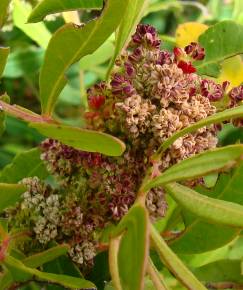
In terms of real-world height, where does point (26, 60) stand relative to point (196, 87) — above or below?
below

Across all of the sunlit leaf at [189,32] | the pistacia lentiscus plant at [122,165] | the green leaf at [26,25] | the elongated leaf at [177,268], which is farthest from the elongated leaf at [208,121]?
the green leaf at [26,25]

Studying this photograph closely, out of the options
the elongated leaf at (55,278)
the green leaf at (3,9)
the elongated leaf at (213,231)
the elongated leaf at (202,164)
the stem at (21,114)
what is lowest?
the elongated leaf at (55,278)

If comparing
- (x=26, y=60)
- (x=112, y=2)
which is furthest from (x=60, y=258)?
(x=26, y=60)

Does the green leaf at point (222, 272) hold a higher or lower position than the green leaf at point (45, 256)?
lower

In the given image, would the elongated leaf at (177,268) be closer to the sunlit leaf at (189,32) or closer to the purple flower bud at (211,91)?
the purple flower bud at (211,91)

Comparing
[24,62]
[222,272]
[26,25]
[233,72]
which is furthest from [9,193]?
[24,62]

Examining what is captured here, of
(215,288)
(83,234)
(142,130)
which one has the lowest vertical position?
(215,288)

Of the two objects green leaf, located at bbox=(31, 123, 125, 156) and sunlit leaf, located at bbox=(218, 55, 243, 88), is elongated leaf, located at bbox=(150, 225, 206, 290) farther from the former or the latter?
sunlit leaf, located at bbox=(218, 55, 243, 88)

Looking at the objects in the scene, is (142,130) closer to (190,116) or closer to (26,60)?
(190,116)
